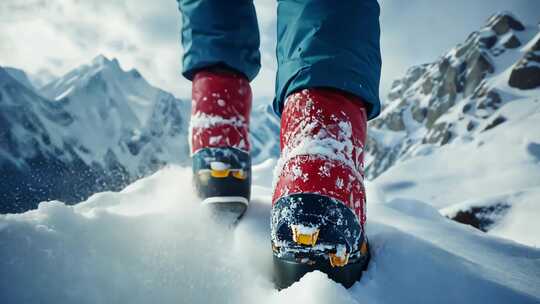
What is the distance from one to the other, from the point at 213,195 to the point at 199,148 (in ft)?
0.66

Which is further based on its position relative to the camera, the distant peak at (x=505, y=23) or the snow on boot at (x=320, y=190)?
the distant peak at (x=505, y=23)

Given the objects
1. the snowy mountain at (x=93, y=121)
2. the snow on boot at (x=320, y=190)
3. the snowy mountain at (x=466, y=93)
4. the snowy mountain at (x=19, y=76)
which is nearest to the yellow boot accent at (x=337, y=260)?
the snow on boot at (x=320, y=190)

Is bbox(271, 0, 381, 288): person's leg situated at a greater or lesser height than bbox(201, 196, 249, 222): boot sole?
greater

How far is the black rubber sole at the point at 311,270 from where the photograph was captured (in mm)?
757

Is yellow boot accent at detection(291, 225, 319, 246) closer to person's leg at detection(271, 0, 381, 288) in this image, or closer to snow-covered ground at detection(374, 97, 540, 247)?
person's leg at detection(271, 0, 381, 288)

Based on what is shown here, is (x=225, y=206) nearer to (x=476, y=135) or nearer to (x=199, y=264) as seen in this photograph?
(x=199, y=264)

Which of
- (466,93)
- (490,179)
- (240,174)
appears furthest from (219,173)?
(466,93)

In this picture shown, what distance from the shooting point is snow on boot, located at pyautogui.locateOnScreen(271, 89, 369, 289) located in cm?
77

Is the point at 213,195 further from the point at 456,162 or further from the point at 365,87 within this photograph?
the point at 456,162

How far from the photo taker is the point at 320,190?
801 millimetres

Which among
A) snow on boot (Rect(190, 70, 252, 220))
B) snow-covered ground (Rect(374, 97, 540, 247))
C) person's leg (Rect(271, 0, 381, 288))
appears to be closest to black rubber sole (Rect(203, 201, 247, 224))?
snow on boot (Rect(190, 70, 252, 220))

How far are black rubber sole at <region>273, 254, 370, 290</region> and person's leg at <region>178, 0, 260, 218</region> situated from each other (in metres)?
0.37

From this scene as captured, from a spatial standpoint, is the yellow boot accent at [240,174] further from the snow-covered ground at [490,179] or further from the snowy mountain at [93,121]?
the snowy mountain at [93,121]

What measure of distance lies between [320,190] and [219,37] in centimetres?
76
